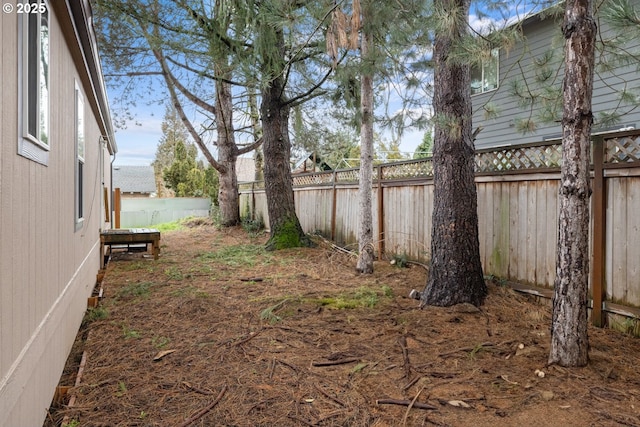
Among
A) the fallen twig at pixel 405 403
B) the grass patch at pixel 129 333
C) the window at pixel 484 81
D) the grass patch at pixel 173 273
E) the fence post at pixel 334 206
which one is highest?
the window at pixel 484 81

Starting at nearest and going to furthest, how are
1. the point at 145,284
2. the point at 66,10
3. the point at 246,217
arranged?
the point at 66,10 → the point at 145,284 → the point at 246,217

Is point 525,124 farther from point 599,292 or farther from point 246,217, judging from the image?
point 246,217

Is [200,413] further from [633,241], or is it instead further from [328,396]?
[633,241]

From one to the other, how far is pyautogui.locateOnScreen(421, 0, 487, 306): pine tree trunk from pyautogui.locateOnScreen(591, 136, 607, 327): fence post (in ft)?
3.37

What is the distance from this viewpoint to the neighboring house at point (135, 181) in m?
29.9

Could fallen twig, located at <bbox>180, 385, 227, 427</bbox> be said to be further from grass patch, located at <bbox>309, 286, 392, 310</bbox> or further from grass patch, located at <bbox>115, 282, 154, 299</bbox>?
grass patch, located at <bbox>115, 282, 154, 299</bbox>

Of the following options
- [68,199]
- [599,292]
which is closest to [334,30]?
[68,199]

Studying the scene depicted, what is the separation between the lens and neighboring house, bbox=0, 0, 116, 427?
1737mm

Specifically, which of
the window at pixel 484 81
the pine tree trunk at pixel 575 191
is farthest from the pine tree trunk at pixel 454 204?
the window at pixel 484 81

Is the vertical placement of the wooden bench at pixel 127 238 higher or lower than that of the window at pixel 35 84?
lower

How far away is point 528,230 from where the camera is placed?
4.41 meters

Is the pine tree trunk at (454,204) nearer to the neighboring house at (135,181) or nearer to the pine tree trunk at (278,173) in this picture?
the pine tree trunk at (278,173)

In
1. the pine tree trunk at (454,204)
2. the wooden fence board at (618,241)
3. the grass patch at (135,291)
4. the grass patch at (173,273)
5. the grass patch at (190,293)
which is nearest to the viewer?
the wooden fence board at (618,241)

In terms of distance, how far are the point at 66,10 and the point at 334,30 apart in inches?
83.8
